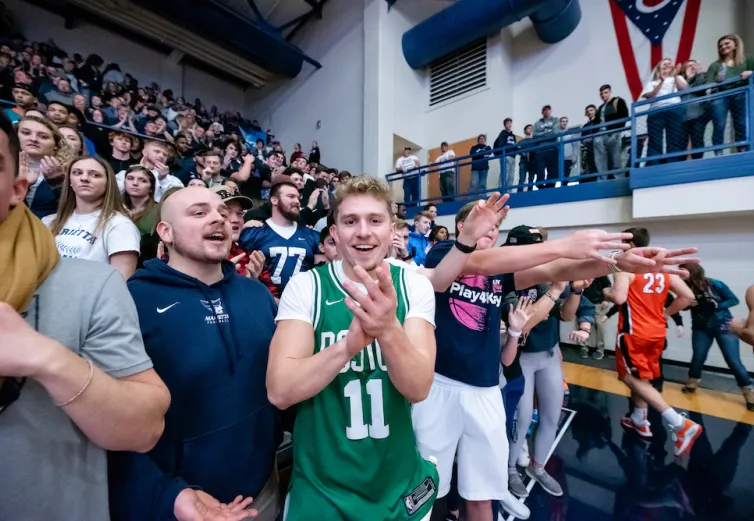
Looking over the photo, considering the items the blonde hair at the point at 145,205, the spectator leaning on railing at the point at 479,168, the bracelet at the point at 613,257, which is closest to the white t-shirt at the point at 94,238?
the blonde hair at the point at 145,205

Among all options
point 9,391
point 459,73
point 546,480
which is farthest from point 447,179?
point 9,391

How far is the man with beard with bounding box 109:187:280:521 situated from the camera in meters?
1.00

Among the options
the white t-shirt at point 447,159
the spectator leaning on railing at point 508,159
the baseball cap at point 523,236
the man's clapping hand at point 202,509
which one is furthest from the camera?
the white t-shirt at point 447,159

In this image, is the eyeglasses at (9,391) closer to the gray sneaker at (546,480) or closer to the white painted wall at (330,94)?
the gray sneaker at (546,480)

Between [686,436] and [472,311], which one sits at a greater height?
[472,311]

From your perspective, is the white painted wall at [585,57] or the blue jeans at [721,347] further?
the white painted wall at [585,57]

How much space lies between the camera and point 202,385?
3.80 ft

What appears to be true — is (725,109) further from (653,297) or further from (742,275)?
(653,297)

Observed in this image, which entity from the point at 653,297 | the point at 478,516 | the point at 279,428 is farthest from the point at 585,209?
the point at 279,428

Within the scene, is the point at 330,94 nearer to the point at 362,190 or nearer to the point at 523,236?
the point at 523,236

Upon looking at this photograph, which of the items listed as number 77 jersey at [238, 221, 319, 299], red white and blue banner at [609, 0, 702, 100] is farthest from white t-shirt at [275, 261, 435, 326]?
red white and blue banner at [609, 0, 702, 100]

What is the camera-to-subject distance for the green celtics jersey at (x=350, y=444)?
1.17m

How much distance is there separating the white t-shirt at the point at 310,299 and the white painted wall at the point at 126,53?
13.9 metres

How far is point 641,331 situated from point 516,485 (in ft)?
6.79
